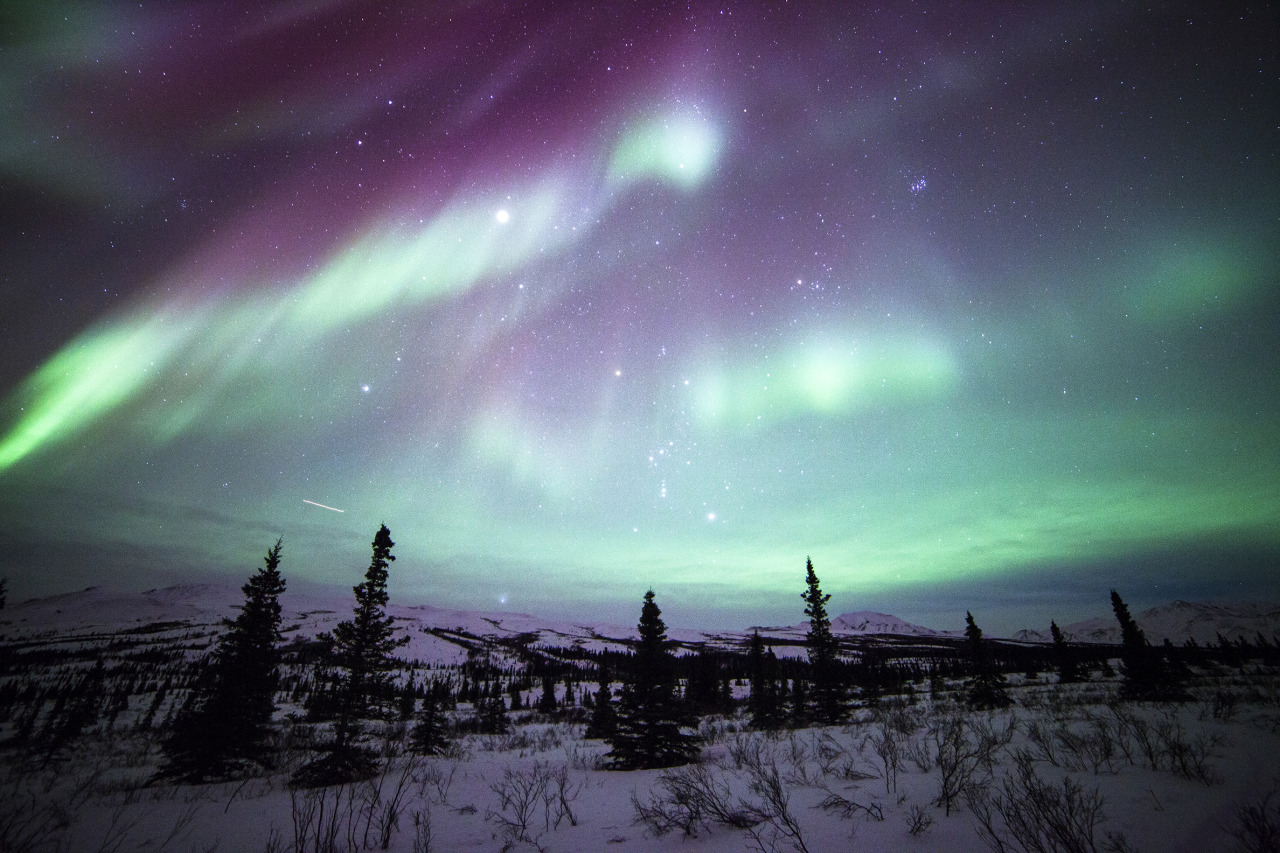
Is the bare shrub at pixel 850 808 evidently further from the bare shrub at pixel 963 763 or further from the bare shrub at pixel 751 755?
the bare shrub at pixel 751 755

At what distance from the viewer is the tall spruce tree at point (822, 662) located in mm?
25794

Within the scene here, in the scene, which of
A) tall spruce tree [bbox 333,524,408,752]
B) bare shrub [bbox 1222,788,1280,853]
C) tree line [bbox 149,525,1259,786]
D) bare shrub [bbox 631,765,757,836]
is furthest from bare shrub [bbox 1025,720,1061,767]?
tall spruce tree [bbox 333,524,408,752]

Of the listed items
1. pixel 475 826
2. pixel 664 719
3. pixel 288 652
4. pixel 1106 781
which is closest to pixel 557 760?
pixel 664 719

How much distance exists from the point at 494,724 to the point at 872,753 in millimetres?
33529

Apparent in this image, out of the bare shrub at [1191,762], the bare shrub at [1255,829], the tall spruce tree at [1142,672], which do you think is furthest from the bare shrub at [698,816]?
the tall spruce tree at [1142,672]

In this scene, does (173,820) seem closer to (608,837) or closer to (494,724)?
(608,837)

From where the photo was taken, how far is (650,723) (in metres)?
14.8

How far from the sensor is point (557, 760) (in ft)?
51.8

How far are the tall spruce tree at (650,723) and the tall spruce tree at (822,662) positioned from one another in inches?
515

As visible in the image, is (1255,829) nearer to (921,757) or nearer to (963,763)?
(963,763)

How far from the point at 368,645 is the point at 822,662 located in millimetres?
24421

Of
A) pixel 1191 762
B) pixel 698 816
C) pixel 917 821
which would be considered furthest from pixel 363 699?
pixel 1191 762

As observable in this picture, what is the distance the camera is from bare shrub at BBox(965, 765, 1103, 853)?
4113mm

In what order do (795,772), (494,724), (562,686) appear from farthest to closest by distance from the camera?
(562,686), (494,724), (795,772)
